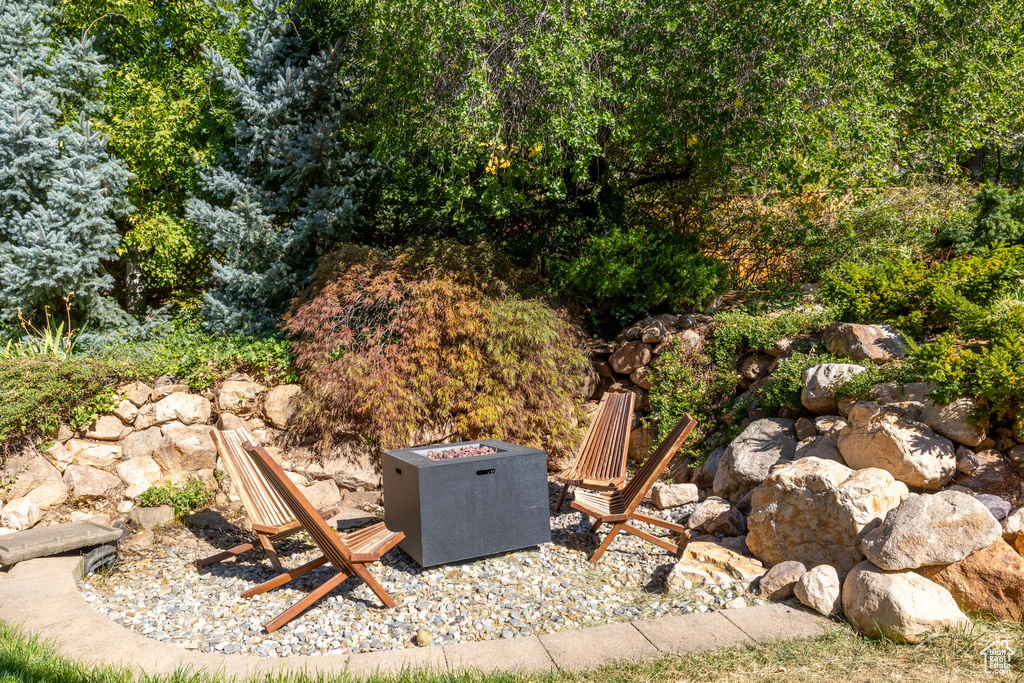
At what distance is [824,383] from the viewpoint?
508 cm

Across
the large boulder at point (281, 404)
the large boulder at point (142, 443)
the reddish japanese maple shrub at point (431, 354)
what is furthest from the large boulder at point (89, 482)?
the reddish japanese maple shrub at point (431, 354)

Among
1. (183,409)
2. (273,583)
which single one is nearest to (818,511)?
(273,583)

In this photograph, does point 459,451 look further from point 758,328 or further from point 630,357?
point 758,328

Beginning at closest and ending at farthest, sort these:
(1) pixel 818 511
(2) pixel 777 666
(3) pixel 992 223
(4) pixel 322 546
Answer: (2) pixel 777 666 → (4) pixel 322 546 → (1) pixel 818 511 → (3) pixel 992 223

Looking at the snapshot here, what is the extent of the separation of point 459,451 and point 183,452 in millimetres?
2746

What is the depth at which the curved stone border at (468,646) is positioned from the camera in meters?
2.91

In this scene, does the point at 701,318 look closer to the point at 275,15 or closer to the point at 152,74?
the point at 275,15

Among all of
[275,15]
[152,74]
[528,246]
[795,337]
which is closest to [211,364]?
[528,246]

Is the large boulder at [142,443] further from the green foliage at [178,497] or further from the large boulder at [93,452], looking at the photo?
the green foliage at [178,497]

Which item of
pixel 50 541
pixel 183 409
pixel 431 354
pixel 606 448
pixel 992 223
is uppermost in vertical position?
pixel 992 223

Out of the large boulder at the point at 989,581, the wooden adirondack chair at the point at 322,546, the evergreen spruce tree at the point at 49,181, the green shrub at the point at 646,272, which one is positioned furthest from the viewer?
the green shrub at the point at 646,272

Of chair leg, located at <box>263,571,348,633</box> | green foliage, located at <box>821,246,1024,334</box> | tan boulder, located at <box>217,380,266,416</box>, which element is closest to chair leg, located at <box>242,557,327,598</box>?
chair leg, located at <box>263,571,348,633</box>

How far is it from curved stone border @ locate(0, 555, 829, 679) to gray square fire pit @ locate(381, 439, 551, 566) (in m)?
1.11

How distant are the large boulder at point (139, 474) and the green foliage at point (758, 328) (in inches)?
213
